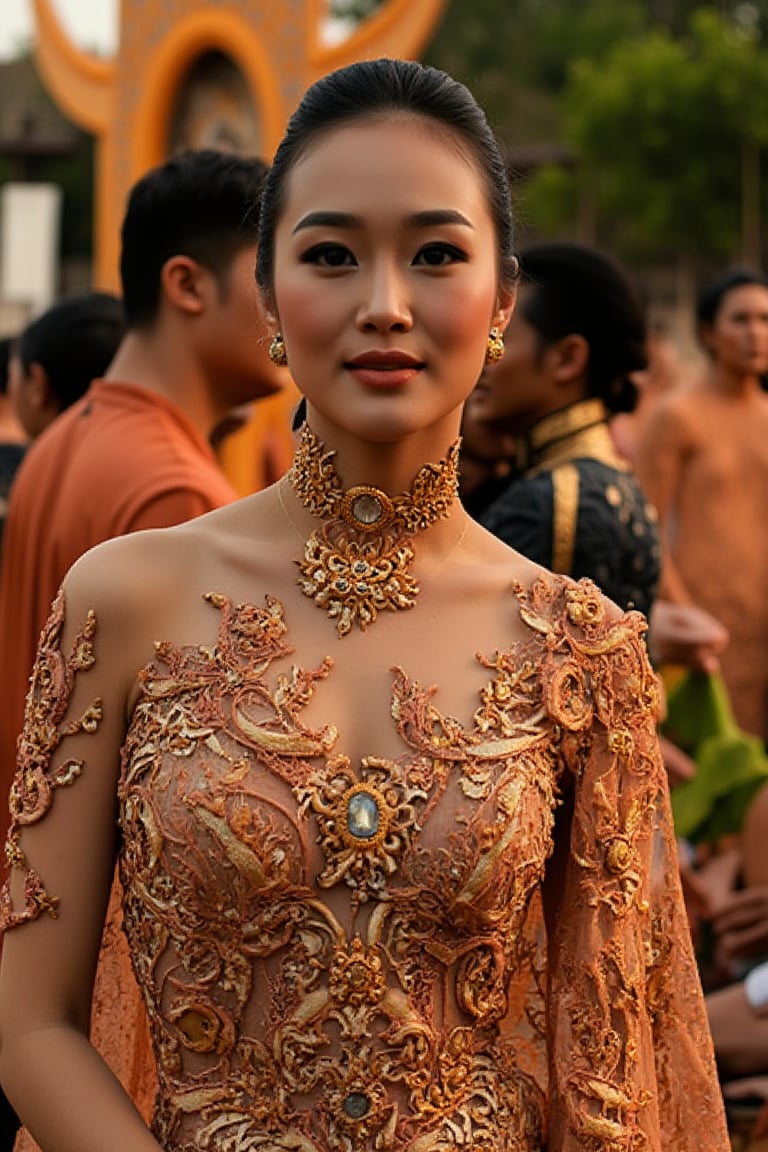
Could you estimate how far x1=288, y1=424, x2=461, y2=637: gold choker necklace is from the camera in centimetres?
199

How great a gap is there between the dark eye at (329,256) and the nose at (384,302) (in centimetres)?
3

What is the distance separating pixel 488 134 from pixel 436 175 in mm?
167

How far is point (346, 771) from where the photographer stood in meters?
1.88

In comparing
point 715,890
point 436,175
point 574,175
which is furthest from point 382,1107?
point 574,175

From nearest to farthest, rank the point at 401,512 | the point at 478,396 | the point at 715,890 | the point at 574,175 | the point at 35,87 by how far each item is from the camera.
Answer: the point at 401,512, the point at 478,396, the point at 715,890, the point at 574,175, the point at 35,87

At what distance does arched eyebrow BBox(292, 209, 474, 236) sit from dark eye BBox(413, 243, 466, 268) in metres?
0.02

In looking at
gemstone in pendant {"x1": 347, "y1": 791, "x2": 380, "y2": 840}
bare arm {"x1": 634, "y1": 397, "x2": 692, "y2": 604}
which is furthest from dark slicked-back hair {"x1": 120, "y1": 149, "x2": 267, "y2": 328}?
bare arm {"x1": 634, "y1": 397, "x2": 692, "y2": 604}

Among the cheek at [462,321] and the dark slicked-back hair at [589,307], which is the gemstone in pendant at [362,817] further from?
the dark slicked-back hair at [589,307]

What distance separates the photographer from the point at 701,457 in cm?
707

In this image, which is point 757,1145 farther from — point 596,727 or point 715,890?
point 596,727

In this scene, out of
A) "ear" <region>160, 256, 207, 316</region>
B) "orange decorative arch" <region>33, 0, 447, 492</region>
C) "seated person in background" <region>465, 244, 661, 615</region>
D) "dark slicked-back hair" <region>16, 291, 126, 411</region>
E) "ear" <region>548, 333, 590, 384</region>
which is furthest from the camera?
"orange decorative arch" <region>33, 0, 447, 492</region>

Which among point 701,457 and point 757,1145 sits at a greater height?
point 701,457

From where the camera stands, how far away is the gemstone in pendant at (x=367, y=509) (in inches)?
78.9

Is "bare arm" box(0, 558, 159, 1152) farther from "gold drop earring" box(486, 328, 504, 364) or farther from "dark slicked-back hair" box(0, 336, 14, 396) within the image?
"dark slicked-back hair" box(0, 336, 14, 396)
